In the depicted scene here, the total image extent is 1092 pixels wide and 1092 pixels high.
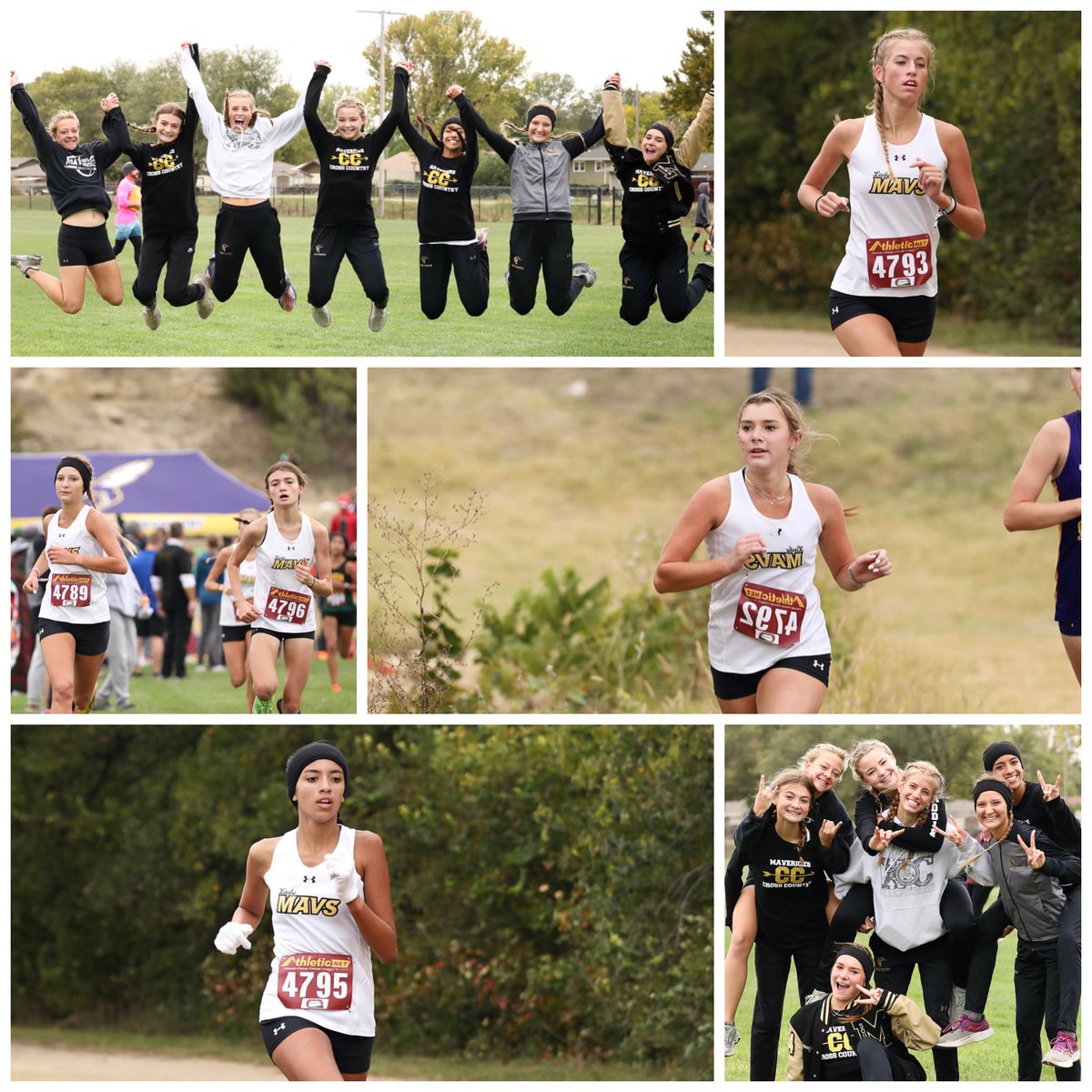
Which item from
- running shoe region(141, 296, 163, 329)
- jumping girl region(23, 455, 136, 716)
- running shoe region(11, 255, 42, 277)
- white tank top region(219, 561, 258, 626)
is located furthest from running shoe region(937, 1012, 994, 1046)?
running shoe region(11, 255, 42, 277)

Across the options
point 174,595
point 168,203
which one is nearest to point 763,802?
point 168,203

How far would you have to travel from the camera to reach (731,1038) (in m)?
7.42

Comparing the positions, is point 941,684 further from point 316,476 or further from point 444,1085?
point 316,476

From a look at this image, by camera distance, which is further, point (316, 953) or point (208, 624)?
point (208, 624)

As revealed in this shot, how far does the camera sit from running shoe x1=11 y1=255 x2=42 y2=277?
838 cm

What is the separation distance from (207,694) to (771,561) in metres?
8.05

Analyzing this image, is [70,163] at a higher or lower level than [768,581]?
higher

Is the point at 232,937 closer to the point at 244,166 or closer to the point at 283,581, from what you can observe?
the point at 283,581

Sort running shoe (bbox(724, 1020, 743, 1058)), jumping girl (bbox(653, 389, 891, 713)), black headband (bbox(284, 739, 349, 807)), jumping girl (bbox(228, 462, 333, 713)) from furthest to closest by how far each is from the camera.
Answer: jumping girl (bbox(228, 462, 333, 713))
running shoe (bbox(724, 1020, 743, 1058))
jumping girl (bbox(653, 389, 891, 713))
black headband (bbox(284, 739, 349, 807))

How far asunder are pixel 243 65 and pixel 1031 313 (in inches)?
471

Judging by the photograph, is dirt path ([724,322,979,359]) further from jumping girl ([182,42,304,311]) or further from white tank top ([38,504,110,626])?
white tank top ([38,504,110,626])

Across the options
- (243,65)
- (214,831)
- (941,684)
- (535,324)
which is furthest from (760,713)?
(214,831)

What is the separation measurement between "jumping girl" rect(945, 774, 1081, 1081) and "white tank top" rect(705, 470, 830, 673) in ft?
3.66

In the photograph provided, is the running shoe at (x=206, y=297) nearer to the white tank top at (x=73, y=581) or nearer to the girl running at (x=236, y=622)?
the girl running at (x=236, y=622)
